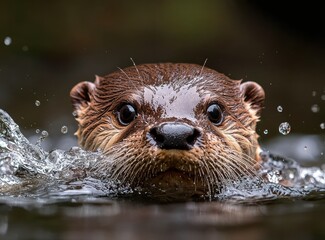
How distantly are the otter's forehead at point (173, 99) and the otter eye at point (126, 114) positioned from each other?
0.10 metres

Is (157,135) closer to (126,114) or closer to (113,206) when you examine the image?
(113,206)

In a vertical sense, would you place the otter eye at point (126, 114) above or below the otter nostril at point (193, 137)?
above

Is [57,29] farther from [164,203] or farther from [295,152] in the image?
[164,203]

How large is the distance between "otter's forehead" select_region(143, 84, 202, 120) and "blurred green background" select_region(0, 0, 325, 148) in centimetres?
490

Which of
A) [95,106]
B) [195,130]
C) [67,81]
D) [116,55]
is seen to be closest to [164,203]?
[195,130]

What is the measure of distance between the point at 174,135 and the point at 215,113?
28.3 inches

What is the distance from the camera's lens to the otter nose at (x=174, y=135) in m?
3.29

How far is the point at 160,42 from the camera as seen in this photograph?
10.9 metres

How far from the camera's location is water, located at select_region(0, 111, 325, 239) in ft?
8.45

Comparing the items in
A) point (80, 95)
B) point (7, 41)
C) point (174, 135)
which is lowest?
point (174, 135)

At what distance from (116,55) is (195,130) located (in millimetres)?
7197

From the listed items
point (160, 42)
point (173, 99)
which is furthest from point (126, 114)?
point (160, 42)

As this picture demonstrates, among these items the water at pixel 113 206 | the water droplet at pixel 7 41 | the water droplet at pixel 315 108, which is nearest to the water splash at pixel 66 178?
the water at pixel 113 206

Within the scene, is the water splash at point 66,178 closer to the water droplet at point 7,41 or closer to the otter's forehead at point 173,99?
the otter's forehead at point 173,99
